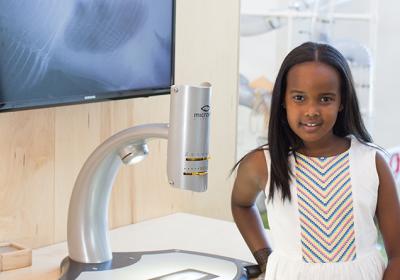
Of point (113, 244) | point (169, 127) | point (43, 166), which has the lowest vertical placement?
point (113, 244)

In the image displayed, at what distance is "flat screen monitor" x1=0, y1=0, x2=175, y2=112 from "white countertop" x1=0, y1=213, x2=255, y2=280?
31cm

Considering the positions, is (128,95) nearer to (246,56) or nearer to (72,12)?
(72,12)

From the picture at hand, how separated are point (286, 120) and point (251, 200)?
7.1 inches

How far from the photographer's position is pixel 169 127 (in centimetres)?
143

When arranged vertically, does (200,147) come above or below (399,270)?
above

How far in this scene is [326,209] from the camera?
1430mm

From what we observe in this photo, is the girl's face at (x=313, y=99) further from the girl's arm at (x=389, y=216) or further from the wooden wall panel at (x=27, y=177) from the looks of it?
the wooden wall panel at (x=27, y=177)

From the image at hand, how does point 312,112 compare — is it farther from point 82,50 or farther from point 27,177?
point 27,177

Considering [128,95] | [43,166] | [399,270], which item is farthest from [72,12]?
[399,270]

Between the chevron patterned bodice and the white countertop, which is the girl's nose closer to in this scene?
the chevron patterned bodice

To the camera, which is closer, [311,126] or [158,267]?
[311,126]

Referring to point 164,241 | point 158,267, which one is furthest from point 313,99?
point 164,241

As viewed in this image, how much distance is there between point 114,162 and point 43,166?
19 cm

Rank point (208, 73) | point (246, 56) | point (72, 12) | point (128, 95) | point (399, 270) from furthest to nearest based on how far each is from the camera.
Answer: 1. point (246, 56)
2. point (208, 73)
3. point (128, 95)
4. point (72, 12)
5. point (399, 270)
